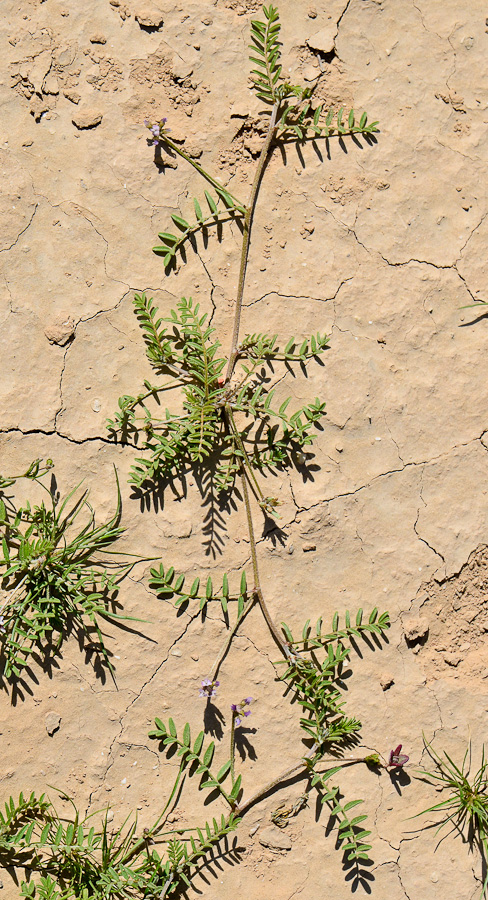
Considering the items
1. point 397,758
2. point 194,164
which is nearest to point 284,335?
point 194,164

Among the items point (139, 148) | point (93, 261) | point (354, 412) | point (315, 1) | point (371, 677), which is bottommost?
point (371, 677)

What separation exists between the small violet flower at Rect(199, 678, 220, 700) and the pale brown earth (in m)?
0.06

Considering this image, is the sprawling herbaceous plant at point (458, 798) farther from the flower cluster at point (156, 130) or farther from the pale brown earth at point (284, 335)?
the flower cluster at point (156, 130)

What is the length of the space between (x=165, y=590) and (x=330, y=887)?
1.45m

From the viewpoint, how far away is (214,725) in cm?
312

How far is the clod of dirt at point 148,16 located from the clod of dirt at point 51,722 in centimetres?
301

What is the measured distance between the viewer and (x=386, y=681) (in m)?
3.15

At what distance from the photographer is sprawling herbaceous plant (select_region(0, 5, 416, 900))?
10.0ft

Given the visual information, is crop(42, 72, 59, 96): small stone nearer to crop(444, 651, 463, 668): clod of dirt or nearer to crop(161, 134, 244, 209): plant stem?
crop(161, 134, 244, 209): plant stem

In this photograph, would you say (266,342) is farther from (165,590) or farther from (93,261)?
(165,590)

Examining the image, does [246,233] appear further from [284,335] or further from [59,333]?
[59,333]

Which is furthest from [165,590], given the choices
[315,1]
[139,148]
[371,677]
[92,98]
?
[315,1]

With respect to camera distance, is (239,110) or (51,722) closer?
(51,722)

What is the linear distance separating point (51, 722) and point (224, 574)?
0.96 meters
